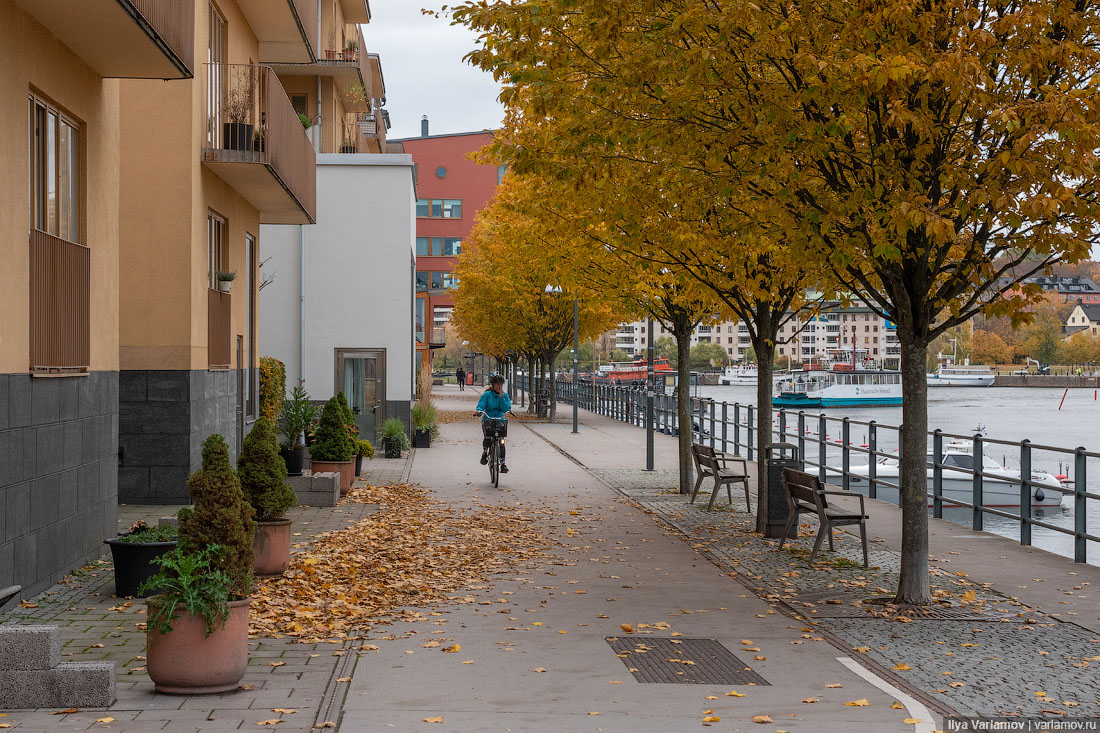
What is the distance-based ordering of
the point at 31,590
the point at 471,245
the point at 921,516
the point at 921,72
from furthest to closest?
the point at 471,245
the point at 921,516
the point at 31,590
the point at 921,72

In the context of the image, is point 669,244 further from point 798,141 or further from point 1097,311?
point 1097,311

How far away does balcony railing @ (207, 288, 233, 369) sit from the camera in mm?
15688

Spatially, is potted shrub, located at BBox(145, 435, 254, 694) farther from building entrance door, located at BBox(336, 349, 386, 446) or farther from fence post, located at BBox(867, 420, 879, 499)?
building entrance door, located at BBox(336, 349, 386, 446)

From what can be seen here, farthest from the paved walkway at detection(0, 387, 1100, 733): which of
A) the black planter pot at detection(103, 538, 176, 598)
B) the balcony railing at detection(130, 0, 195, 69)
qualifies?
the balcony railing at detection(130, 0, 195, 69)

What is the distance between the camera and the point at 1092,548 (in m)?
21.8

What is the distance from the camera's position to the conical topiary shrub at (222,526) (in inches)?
253

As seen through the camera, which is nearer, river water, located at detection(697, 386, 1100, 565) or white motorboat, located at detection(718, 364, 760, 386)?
river water, located at detection(697, 386, 1100, 565)

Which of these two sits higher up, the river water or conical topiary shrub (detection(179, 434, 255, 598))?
conical topiary shrub (detection(179, 434, 255, 598))

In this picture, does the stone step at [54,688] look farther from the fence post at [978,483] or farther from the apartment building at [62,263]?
the fence post at [978,483]

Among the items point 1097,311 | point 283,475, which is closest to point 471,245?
point 283,475

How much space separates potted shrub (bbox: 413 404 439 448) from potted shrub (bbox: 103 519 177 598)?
1859cm

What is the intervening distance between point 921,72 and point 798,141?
1175mm

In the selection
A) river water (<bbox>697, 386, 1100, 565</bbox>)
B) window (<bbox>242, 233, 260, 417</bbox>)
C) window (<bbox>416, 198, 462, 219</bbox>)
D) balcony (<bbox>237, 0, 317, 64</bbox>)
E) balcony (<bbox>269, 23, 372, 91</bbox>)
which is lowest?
river water (<bbox>697, 386, 1100, 565</bbox>)

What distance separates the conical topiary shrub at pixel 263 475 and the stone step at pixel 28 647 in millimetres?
3725
